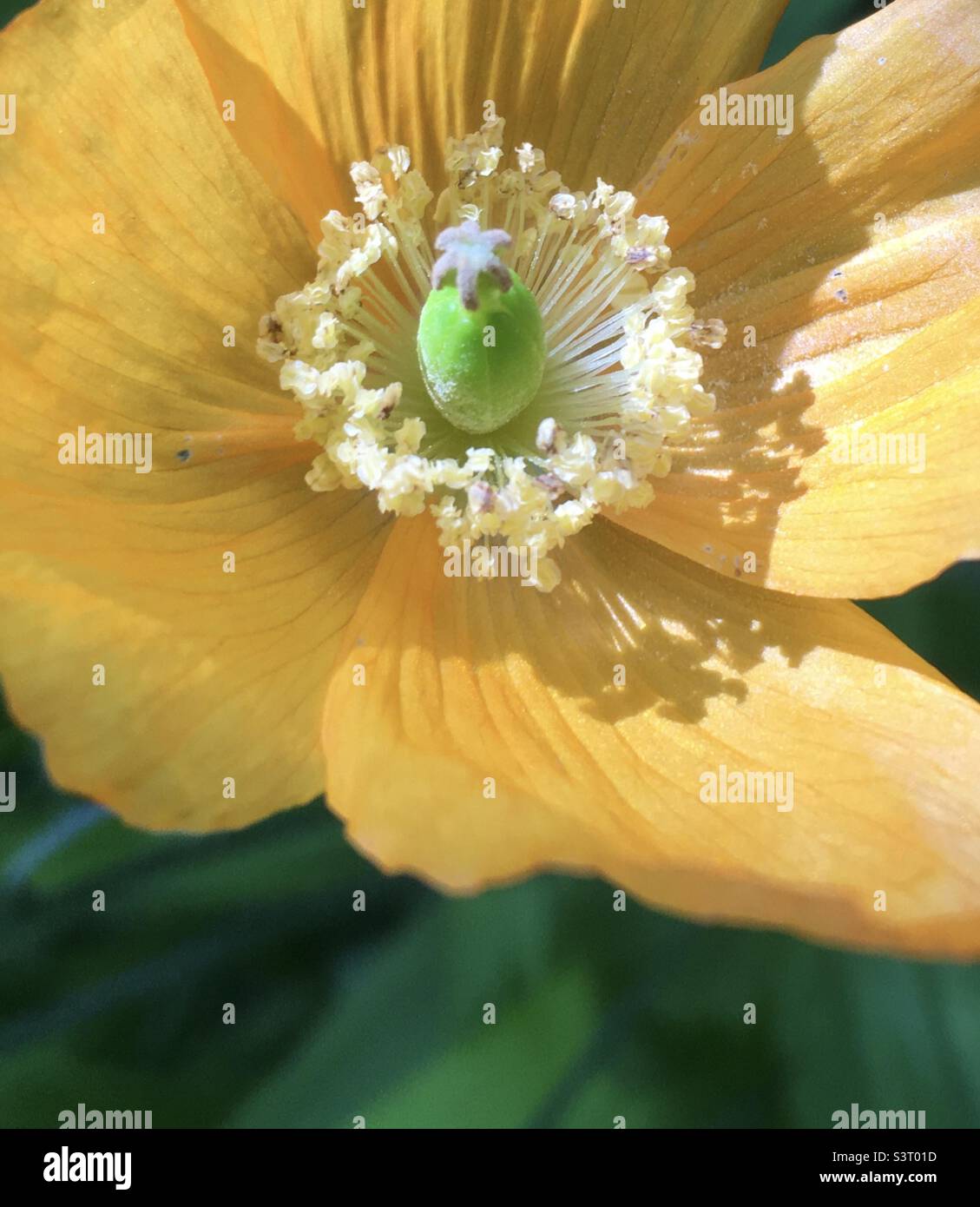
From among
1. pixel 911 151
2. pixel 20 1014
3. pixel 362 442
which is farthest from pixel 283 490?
pixel 911 151

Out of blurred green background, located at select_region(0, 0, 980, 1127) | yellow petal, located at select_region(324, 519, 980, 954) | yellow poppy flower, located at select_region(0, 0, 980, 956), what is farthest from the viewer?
blurred green background, located at select_region(0, 0, 980, 1127)

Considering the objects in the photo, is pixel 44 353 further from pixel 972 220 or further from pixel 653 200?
pixel 972 220

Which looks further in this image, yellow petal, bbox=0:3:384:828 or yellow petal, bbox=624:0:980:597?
yellow petal, bbox=624:0:980:597

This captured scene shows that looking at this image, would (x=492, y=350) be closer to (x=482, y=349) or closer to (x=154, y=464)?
(x=482, y=349)

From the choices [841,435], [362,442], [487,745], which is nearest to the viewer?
[487,745]

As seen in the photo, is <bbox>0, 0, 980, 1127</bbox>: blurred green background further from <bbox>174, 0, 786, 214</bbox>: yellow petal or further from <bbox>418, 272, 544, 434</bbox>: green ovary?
<bbox>418, 272, 544, 434</bbox>: green ovary

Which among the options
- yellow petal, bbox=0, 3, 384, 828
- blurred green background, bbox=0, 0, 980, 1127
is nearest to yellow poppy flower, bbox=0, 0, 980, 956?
yellow petal, bbox=0, 3, 384, 828

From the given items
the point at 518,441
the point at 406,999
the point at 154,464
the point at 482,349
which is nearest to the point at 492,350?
the point at 482,349
